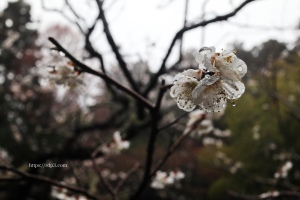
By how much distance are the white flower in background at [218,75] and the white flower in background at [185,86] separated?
0.17 feet

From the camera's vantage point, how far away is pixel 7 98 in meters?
8.66

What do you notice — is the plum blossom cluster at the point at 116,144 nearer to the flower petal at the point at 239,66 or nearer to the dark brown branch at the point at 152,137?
the dark brown branch at the point at 152,137

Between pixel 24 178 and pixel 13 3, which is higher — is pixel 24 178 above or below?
below

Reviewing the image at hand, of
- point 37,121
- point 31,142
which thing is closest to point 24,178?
point 31,142

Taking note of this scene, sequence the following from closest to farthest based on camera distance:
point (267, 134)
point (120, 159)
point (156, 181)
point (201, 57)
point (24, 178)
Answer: point (201, 57)
point (24, 178)
point (156, 181)
point (267, 134)
point (120, 159)

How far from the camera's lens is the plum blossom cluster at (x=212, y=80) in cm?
110

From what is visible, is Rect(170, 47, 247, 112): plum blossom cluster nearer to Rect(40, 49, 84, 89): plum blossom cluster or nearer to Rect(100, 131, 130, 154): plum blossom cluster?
Rect(40, 49, 84, 89): plum blossom cluster

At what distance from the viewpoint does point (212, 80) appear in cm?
106

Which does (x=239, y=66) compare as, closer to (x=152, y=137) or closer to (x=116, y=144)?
(x=152, y=137)

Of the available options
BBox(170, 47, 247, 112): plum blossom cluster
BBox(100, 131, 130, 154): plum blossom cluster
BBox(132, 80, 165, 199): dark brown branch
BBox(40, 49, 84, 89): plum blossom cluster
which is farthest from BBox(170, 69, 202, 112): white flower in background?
BBox(100, 131, 130, 154): plum blossom cluster

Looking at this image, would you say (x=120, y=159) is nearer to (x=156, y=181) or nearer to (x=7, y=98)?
(x=7, y=98)

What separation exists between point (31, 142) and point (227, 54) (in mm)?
7904

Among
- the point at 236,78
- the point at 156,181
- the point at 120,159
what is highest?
the point at 120,159

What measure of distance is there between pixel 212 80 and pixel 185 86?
0.59 ft
